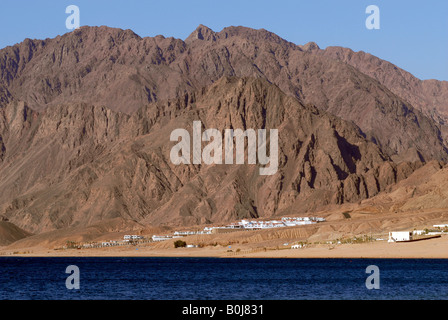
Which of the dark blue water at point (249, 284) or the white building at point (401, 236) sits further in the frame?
the white building at point (401, 236)

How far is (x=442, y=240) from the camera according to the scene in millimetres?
160500

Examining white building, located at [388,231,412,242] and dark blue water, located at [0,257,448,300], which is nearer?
dark blue water, located at [0,257,448,300]

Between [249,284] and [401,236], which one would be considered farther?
[401,236]

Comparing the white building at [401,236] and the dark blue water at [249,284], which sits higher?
the white building at [401,236]

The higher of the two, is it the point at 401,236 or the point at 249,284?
the point at 401,236

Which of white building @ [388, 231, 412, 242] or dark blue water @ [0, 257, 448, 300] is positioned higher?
white building @ [388, 231, 412, 242]
